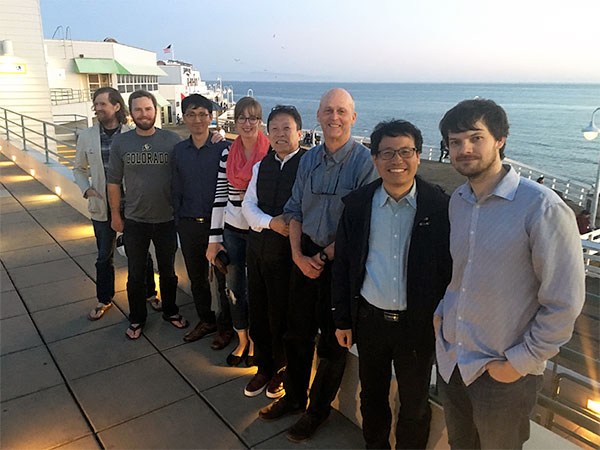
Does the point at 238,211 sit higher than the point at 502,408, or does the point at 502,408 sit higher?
the point at 238,211

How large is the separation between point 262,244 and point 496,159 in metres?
1.47

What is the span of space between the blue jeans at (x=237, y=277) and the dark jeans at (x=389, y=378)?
1.22 metres

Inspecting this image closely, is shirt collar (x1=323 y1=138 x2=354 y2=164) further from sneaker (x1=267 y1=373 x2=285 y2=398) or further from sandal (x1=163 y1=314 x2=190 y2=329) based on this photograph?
sandal (x1=163 y1=314 x2=190 y2=329)

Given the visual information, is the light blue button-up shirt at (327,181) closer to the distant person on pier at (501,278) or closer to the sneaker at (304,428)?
the distant person on pier at (501,278)

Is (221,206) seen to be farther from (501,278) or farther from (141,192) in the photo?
(501,278)

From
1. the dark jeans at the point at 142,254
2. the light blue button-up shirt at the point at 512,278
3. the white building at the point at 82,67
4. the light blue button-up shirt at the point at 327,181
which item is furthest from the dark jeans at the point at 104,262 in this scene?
the white building at the point at 82,67

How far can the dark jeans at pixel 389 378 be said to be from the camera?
2.02 metres

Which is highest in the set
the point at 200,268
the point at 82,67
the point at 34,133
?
the point at 82,67

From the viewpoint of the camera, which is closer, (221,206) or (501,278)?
(501,278)

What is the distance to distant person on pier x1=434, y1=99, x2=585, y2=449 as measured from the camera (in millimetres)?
1385

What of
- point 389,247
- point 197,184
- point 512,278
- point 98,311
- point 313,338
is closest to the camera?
point 512,278

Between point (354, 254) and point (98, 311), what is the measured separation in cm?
279

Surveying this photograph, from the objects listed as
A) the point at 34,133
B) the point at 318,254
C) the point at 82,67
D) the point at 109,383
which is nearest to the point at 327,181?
the point at 318,254

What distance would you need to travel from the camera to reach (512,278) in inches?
58.5
